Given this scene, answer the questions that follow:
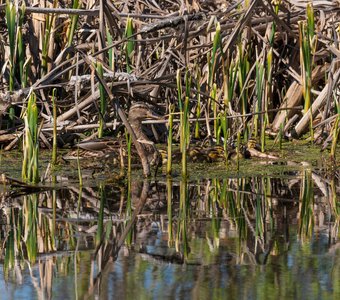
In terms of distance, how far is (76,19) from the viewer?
9391 millimetres

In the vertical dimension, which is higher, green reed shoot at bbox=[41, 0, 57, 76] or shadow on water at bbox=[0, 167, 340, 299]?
green reed shoot at bbox=[41, 0, 57, 76]

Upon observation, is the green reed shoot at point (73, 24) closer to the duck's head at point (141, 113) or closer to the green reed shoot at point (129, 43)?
the green reed shoot at point (129, 43)

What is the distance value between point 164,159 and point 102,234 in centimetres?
298

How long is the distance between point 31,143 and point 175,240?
6.76 feet

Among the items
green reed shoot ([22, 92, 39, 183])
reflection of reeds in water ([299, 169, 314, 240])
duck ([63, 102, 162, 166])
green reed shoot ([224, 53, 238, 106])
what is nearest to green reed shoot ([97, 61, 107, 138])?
duck ([63, 102, 162, 166])

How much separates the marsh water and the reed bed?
1.07 m

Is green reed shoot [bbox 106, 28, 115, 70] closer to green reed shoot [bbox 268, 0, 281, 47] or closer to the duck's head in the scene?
the duck's head

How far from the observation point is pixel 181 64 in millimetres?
9477

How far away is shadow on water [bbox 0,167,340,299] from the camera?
4441 millimetres

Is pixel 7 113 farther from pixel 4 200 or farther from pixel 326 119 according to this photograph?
pixel 326 119

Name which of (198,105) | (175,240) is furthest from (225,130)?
(175,240)

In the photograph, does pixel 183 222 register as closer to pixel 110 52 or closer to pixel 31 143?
pixel 31 143

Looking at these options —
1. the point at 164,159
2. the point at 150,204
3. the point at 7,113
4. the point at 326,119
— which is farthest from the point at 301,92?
the point at 150,204

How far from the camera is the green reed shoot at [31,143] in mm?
7027
